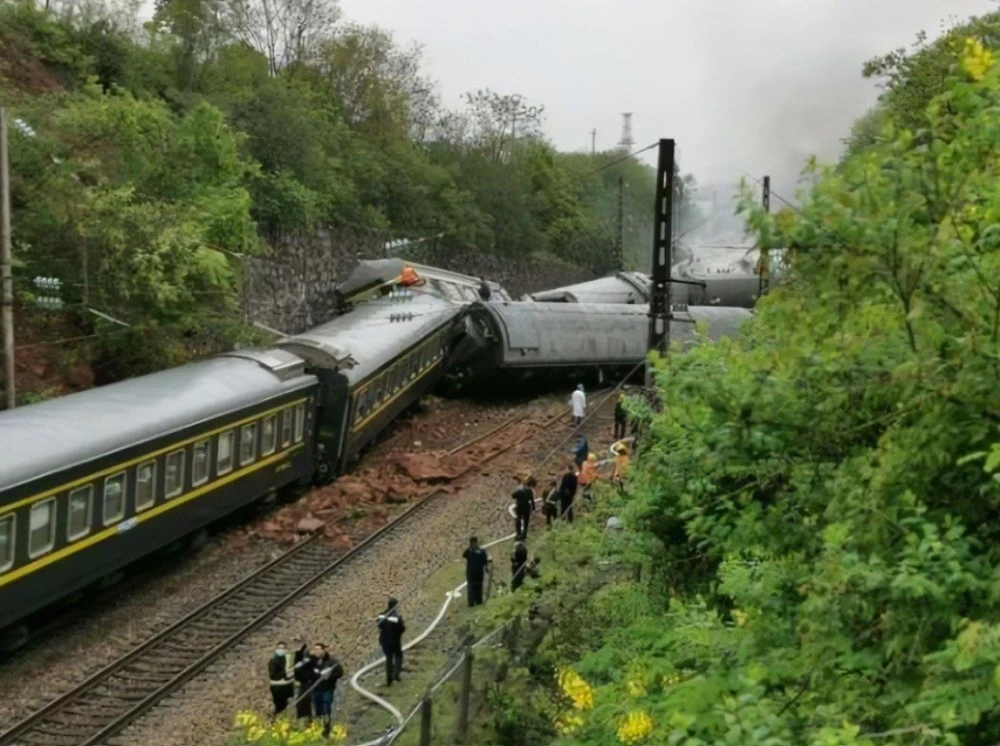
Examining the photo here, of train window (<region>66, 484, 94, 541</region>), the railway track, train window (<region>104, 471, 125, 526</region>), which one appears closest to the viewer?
the railway track

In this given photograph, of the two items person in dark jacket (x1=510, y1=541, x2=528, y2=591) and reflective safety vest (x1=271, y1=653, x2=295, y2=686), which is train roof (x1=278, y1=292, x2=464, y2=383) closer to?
person in dark jacket (x1=510, y1=541, x2=528, y2=591)

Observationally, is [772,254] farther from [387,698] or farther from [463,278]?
[463,278]

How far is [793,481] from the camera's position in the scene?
A: 20.2 ft

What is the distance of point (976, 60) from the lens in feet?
16.8

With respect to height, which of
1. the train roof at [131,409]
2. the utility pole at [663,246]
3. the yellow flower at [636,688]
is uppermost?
the utility pole at [663,246]

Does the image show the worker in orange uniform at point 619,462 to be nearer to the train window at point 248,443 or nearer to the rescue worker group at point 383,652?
the rescue worker group at point 383,652

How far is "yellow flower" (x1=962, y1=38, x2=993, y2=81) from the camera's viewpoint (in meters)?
5.09

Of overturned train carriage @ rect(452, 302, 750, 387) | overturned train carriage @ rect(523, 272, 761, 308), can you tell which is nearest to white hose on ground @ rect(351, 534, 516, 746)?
overturned train carriage @ rect(452, 302, 750, 387)

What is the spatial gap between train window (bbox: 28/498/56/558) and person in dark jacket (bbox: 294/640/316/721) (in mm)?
2972

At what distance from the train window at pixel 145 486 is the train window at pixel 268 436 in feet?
10.7

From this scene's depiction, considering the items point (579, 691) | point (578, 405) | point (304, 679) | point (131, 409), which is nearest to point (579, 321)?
point (578, 405)

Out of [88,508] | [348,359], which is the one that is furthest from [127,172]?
[88,508]

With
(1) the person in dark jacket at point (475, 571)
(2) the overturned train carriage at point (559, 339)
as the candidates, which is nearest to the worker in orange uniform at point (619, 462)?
(1) the person in dark jacket at point (475, 571)

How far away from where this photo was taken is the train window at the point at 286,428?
18250mm
